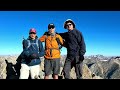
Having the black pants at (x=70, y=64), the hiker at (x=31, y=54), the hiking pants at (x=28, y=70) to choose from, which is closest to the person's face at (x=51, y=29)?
the hiker at (x=31, y=54)

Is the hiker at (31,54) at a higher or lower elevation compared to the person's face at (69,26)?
lower

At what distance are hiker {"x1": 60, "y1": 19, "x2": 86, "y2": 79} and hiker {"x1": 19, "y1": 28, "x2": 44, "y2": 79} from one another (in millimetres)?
1020

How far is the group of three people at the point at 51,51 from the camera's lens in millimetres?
8312

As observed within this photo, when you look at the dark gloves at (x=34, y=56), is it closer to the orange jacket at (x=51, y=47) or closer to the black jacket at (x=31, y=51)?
the black jacket at (x=31, y=51)

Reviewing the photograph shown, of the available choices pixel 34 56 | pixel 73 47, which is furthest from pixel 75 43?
pixel 34 56

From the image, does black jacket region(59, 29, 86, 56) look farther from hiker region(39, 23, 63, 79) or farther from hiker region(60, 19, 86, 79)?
hiker region(39, 23, 63, 79)

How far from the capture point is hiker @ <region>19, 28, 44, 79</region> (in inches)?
324

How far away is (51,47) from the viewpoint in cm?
853

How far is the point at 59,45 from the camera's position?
880cm

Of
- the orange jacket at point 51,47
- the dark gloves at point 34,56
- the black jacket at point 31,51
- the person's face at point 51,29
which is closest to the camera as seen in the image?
the dark gloves at point 34,56

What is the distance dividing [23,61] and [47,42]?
108cm
